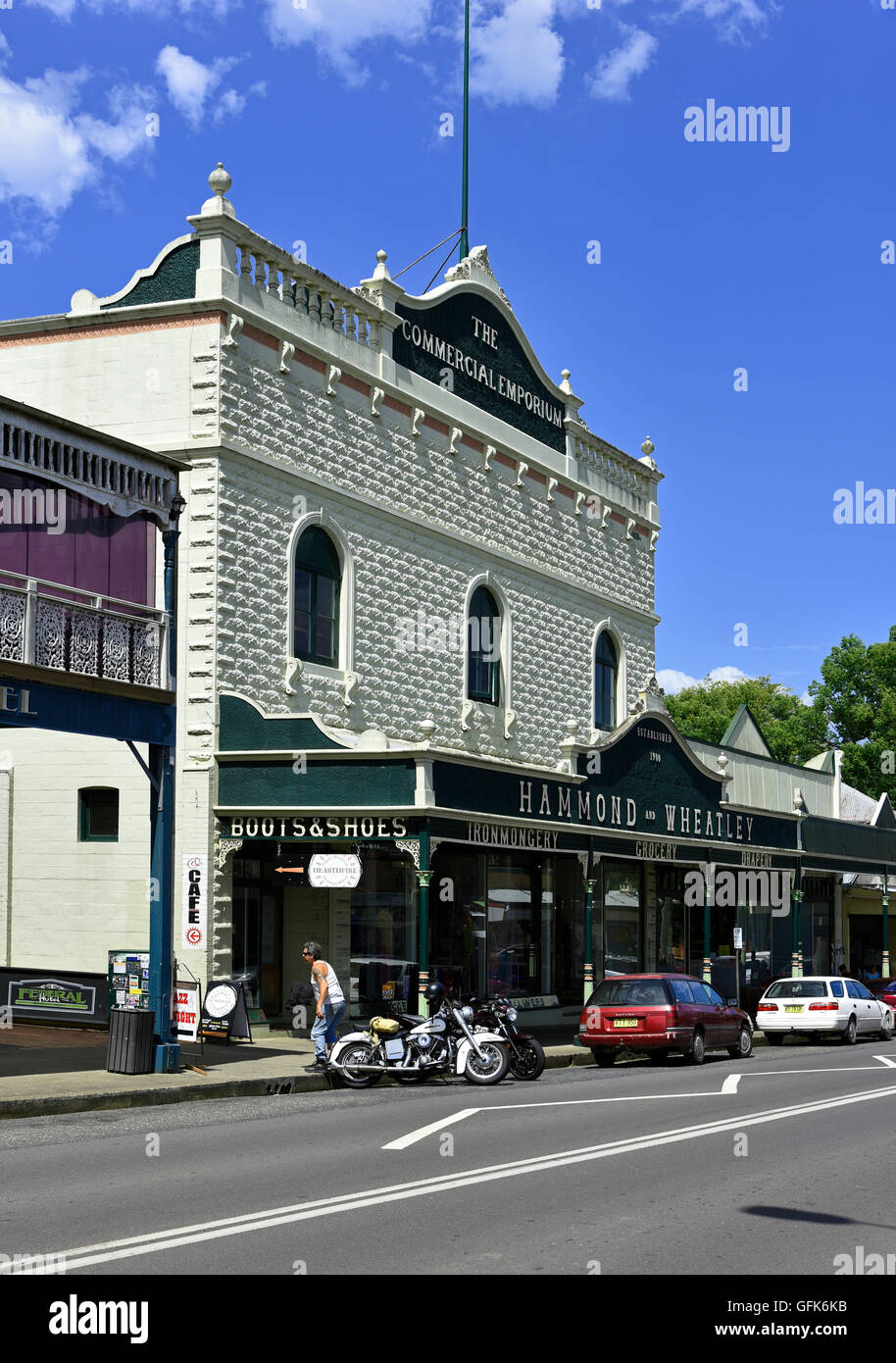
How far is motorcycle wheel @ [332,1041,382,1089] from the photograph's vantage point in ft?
61.3

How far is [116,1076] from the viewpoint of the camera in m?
17.5

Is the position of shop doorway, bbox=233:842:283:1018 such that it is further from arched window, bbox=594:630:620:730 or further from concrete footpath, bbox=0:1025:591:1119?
arched window, bbox=594:630:620:730

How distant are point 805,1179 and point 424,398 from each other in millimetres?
19119

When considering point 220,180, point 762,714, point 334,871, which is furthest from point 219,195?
point 762,714

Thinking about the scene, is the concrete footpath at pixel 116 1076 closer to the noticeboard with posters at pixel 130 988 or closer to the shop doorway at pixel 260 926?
the noticeboard with posters at pixel 130 988

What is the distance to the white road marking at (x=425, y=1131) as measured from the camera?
12914 millimetres

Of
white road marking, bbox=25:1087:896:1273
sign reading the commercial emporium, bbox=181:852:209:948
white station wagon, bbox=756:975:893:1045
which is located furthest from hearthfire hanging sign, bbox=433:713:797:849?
white road marking, bbox=25:1087:896:1273

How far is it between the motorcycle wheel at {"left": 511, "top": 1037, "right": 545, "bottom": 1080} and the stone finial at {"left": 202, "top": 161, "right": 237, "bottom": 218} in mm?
12452

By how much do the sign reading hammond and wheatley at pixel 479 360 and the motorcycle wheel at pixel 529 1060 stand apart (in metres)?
12.5

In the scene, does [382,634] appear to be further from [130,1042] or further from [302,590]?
[130,1042]

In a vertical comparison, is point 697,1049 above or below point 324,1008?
below

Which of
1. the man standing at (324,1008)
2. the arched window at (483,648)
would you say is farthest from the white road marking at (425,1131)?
the arched window at (483,648)

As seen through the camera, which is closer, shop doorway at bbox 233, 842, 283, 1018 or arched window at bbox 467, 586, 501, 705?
shop doorway at bbox 233, 842, 283, 1018

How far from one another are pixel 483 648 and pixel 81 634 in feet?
43.7
